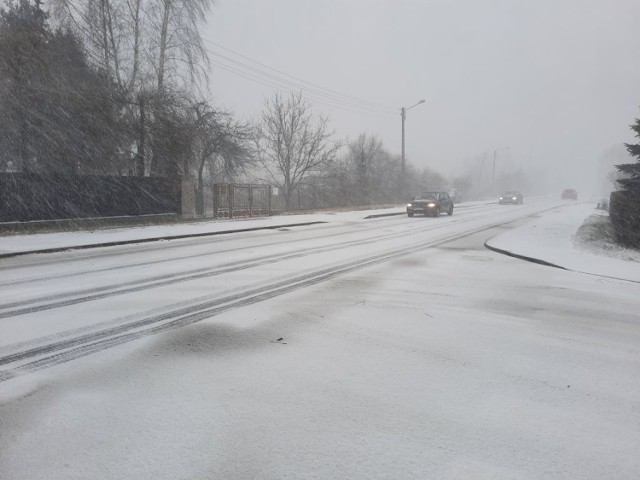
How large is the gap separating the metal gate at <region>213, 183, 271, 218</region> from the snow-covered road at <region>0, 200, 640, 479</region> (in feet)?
60.9

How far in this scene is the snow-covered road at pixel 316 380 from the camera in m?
2.69

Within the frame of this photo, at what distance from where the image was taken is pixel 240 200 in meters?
27.6

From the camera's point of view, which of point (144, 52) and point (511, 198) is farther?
point (511, 198)

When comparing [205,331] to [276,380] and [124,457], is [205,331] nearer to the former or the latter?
[276,380]

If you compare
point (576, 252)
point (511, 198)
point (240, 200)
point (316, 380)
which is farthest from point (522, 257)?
point (511, 198)

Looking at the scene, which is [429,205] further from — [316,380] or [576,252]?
[316,380]

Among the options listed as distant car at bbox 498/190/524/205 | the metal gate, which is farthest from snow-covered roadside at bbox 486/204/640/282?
distant car at bbox 498/190/524/205

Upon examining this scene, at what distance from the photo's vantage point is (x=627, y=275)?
9000mm

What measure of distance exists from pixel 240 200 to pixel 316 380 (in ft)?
80.4

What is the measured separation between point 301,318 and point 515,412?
9.47 ft

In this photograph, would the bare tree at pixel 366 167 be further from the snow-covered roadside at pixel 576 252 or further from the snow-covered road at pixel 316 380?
the snow-covered road at pixel 316 380

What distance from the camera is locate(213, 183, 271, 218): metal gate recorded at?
26.3 meters

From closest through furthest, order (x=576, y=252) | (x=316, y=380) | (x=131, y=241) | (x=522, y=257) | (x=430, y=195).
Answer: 1. (x=316, y=380)
2. (x=522, y=257)
3. (x=576, y=252)
4. (x=131, y=241)
5. (x=430, y=195)

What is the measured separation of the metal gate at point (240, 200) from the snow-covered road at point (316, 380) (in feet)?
60.9
